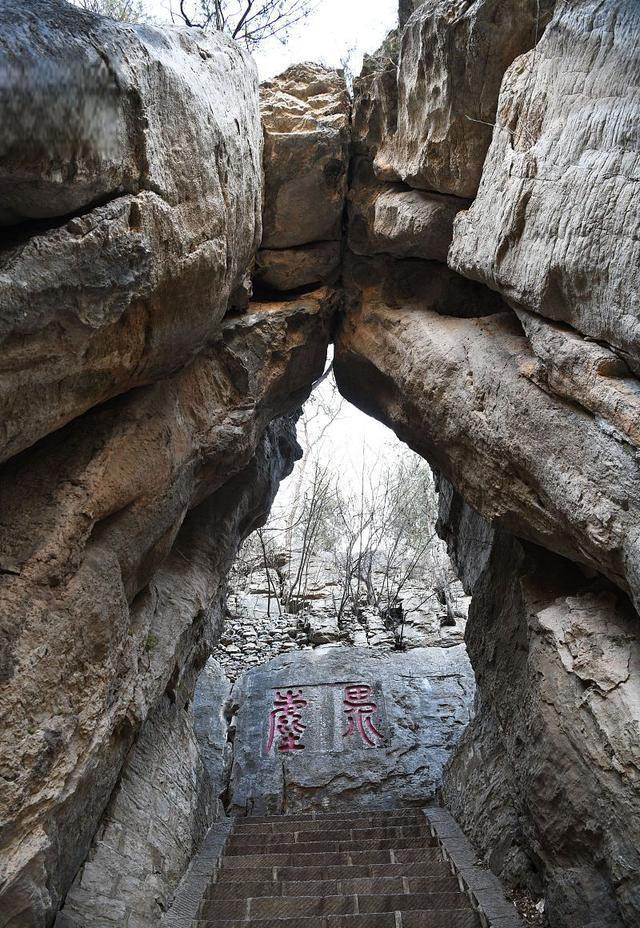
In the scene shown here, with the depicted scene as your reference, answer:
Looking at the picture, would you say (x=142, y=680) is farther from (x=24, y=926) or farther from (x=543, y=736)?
(x=543, y=736)

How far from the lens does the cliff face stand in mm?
4031

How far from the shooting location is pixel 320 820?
23.1 ft

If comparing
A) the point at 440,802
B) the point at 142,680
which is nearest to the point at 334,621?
the point at 440,802

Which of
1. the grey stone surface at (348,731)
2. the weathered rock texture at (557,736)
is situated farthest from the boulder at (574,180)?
the grey stone surface at (348,731)

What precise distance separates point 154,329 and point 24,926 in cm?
352

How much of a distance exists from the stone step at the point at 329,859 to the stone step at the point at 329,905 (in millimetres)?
713

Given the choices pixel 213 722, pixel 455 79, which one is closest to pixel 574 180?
pixel 455 79

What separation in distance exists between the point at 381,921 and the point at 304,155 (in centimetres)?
644

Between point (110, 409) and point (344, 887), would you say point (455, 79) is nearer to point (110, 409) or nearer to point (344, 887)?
point (110, 409)

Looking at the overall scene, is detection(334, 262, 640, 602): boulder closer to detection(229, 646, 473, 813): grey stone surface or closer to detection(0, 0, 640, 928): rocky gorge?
detection(0, 0, 640, 928): rocky gorge

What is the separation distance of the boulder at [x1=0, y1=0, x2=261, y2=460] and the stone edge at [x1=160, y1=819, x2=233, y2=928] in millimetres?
3416

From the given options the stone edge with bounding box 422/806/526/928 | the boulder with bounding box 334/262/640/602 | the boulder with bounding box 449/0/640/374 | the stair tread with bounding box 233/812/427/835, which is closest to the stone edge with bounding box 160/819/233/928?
the stair tread with bounding box 233/812/427/835

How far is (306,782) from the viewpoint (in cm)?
850

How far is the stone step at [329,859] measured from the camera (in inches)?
215
